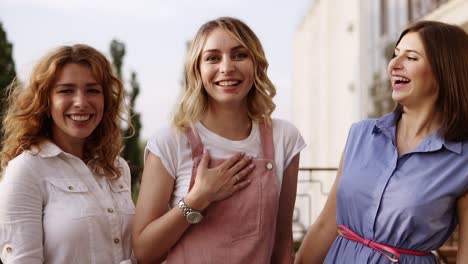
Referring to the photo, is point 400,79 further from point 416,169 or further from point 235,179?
point 235,179

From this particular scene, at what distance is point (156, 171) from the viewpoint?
1871 mm

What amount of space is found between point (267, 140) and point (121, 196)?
617 mm

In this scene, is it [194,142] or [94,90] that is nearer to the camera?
[194,142]

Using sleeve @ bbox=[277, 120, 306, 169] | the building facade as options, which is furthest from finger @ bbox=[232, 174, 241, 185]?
the building facade

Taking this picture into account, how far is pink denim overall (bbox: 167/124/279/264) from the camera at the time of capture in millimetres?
1892

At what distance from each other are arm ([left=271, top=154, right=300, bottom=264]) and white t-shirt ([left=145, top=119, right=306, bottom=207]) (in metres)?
0.05

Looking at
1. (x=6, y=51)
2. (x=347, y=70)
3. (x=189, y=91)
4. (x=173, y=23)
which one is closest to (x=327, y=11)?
(x=347, y=70)

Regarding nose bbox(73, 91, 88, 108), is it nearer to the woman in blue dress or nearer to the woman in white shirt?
the woman in white shirt

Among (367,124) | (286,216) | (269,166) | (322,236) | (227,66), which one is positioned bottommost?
(322,236)

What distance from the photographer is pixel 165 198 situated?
1.88 meters

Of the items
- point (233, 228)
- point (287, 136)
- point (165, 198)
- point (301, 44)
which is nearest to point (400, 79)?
point (287, 136)

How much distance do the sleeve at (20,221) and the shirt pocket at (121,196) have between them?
33 centimetres

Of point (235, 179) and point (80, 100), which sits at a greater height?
point (80, 100)

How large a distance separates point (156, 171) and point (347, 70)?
14.1m
